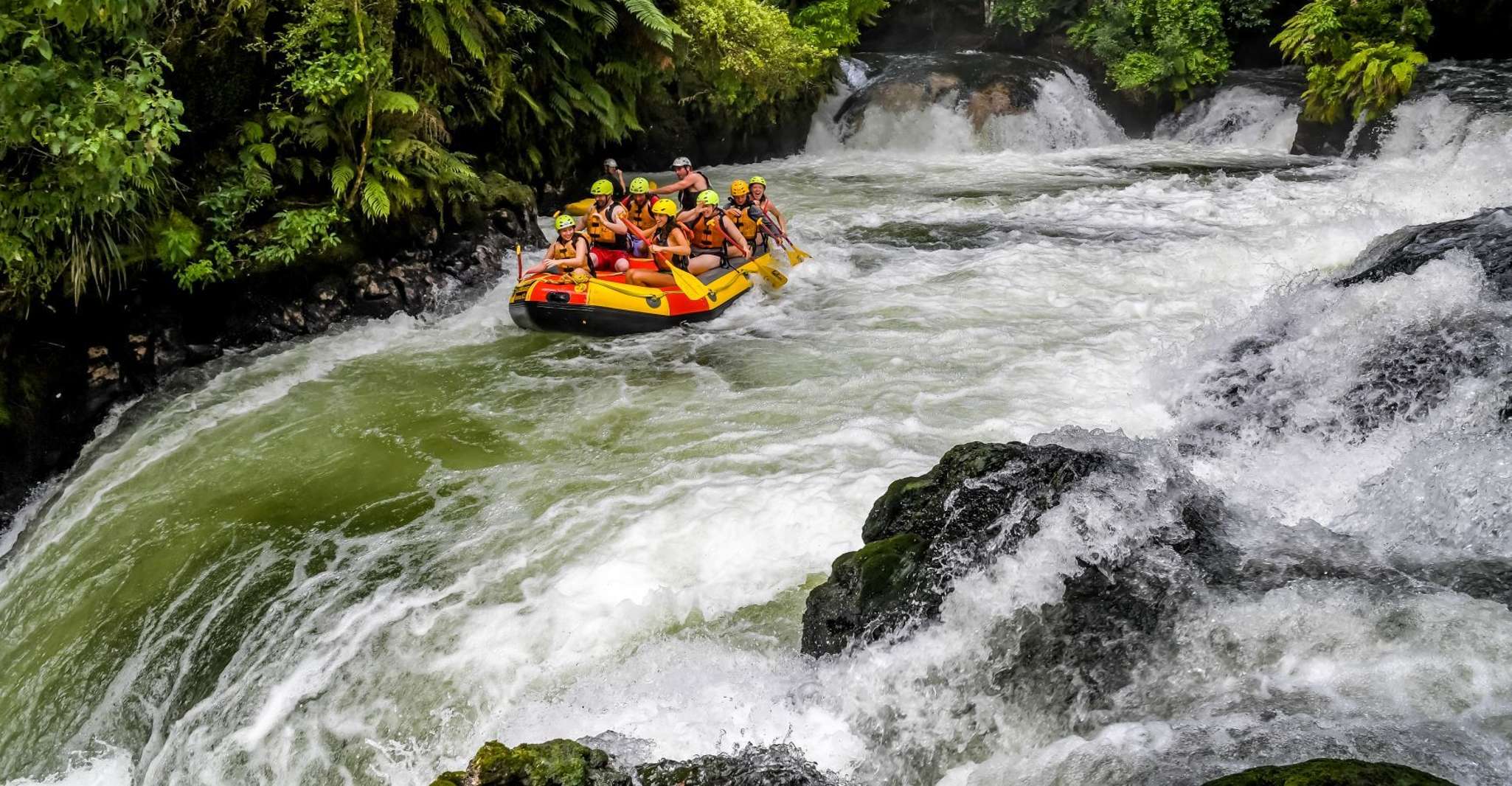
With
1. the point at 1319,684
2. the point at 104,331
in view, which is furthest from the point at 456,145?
the point at 1319,684

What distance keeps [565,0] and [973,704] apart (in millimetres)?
8706

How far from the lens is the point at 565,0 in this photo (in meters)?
9.87

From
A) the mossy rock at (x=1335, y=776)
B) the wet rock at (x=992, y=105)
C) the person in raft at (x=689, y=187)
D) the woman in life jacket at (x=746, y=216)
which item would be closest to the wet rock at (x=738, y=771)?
the mossy rock at (x=1335, y=776)

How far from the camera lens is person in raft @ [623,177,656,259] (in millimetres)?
8680

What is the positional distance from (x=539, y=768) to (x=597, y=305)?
5560mm

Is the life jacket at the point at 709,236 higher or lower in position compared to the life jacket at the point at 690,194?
lower

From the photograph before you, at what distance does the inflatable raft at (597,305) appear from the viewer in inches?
307

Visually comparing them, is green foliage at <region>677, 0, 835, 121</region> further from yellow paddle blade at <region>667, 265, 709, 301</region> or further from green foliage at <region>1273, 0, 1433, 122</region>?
green foliage at <region>1273, 0, 1433, 122</region>

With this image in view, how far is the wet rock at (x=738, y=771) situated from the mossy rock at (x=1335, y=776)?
1.14 m

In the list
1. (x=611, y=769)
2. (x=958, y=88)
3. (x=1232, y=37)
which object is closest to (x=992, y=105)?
(x=958, y=88)

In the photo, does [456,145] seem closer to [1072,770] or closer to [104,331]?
[104,331]

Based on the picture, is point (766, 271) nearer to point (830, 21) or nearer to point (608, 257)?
point (608, 257)

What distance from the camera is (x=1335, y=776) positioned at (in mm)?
2195

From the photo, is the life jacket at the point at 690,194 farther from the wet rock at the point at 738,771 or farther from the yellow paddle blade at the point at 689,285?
the wet rock at the point at 738,771
